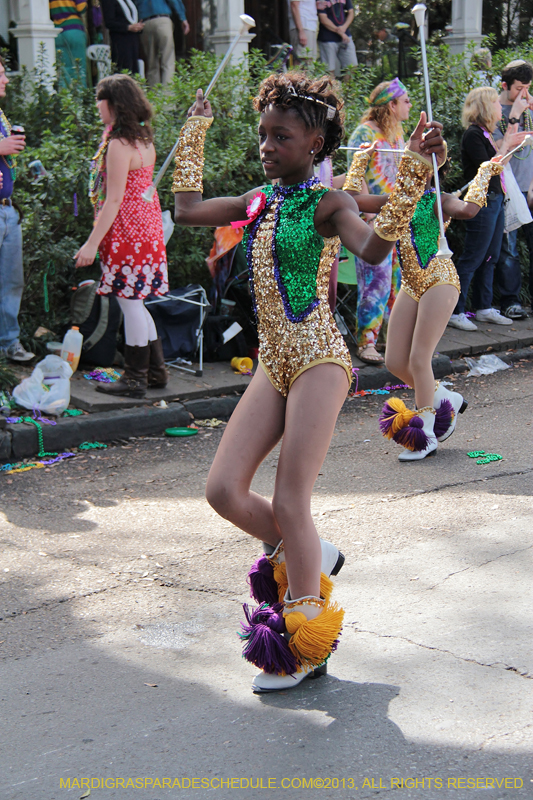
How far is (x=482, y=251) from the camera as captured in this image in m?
9.35

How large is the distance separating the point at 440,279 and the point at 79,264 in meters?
2.49

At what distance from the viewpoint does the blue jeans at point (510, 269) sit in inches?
395

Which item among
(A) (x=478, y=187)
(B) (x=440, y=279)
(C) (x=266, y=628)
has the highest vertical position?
(A) (x=478, y=187)

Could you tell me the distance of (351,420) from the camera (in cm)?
693

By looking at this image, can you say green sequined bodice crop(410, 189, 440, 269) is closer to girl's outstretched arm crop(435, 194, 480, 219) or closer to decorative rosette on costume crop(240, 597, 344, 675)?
girl's outstretched arm crop(435, 194, 480, 219)

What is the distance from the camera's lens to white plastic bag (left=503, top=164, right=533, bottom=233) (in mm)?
9602

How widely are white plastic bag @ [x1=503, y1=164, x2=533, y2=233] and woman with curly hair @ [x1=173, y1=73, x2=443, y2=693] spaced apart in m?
6.73

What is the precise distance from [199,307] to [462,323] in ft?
9.94

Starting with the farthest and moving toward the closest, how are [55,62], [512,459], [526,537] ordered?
[55,62] → [512,459] → [526,537]

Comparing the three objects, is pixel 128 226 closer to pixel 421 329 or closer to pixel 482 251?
pixel 421 329

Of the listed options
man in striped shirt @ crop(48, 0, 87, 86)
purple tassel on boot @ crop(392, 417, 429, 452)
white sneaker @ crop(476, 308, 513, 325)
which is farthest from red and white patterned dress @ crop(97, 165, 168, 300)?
man in striped shirt @ crop(48, 0, 87, 86)

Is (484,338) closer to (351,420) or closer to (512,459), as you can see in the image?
(351,420)

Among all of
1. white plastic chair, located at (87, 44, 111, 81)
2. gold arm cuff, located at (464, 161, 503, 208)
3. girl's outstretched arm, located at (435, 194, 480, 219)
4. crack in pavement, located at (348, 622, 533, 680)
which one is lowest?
crack in pavement, located at (348, 622, 533, 680)

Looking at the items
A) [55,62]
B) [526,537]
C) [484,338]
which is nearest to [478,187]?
[526,537]
